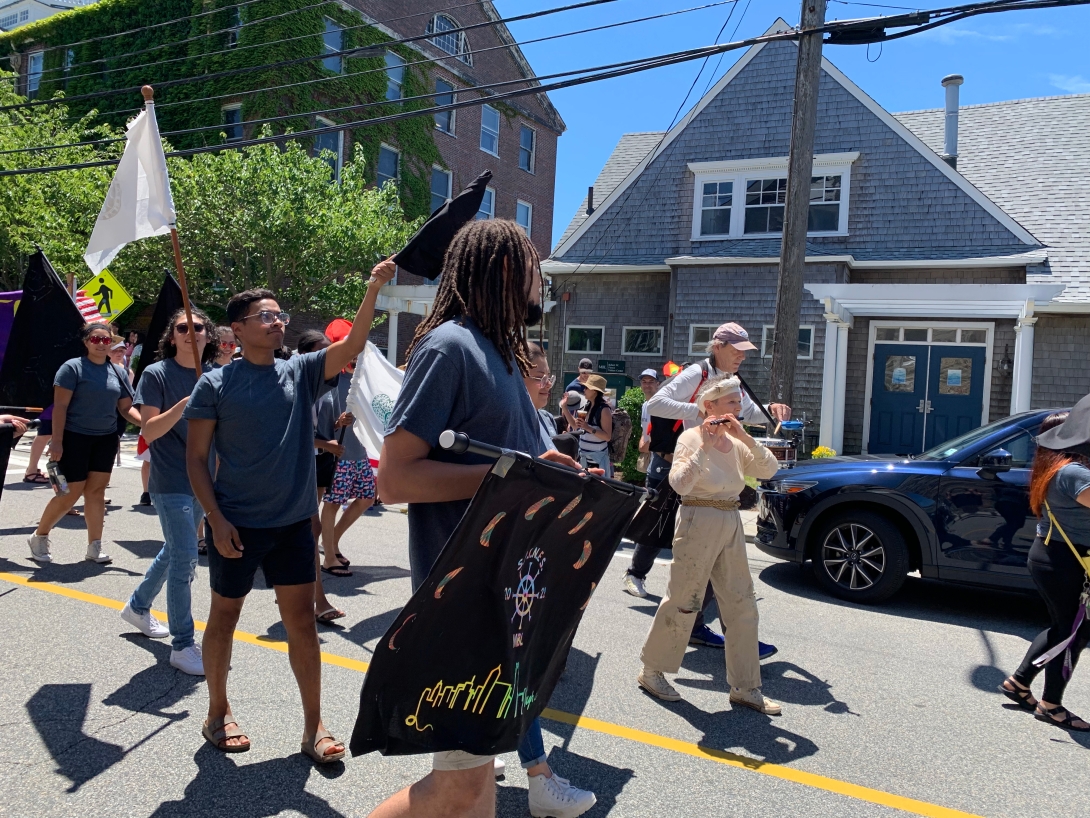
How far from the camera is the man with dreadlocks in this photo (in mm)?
2154

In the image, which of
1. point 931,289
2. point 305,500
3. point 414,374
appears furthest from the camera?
point 931,289

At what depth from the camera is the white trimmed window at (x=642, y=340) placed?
688 inches

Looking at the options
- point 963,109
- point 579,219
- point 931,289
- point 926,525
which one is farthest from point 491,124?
point 926,525

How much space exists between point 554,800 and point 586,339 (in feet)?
50.8

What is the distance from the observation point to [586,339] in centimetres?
1819

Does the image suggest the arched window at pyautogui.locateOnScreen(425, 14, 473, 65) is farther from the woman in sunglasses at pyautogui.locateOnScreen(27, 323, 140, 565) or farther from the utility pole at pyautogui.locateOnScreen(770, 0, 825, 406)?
the woman in sunglasses at pyautogui.locateOnScreen(27, 323, 140, 565)

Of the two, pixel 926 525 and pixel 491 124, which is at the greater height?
pixel 491 124

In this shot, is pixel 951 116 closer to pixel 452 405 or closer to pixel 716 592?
pixel 716 592

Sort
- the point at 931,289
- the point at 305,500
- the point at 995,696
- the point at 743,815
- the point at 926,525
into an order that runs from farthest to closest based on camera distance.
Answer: the point at 931,289, the point at 926,525, the point at 995,696, the point at 305,500, the point at 743,815

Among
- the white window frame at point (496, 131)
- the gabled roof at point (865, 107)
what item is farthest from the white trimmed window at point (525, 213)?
the gabled roof at point (865, 107)

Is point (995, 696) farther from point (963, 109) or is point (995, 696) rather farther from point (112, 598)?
point (963, 109)

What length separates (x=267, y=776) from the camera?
3.29 meters

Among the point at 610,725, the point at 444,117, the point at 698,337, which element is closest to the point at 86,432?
the point at 610,725

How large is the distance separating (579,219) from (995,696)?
1605 cm
